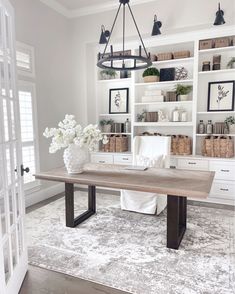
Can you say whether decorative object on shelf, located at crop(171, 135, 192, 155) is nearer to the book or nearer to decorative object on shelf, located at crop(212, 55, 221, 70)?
the book

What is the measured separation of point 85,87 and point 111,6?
152 centimetres

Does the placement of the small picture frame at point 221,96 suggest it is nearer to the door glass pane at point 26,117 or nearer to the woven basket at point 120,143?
the woven basket at point 120,143

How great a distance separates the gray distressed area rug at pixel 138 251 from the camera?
1989mm

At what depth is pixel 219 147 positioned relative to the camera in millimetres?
3803

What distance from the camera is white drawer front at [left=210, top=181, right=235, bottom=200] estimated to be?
12.2 ft

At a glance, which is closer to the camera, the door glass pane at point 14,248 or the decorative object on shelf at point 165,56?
the door glass pane at point 14,248

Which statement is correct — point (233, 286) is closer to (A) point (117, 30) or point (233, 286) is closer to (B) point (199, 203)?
(B) point (199, 203)

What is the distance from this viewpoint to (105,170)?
2.93 meters

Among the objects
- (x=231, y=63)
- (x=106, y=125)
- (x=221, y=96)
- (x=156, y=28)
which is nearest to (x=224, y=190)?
(x=221, y=96)

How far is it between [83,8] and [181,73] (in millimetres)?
2165

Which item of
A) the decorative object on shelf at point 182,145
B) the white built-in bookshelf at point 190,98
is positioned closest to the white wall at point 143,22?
the white built-in bookshelf at point 190,98

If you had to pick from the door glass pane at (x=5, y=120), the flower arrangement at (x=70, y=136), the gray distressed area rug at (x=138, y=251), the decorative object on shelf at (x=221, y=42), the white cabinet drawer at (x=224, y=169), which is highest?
the decorative object on shelf at (x=221, y=42)

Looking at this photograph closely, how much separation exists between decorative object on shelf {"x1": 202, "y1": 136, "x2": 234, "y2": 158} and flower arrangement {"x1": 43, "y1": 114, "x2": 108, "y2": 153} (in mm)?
2040

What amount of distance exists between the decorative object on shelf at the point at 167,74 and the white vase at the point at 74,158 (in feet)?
7.55
